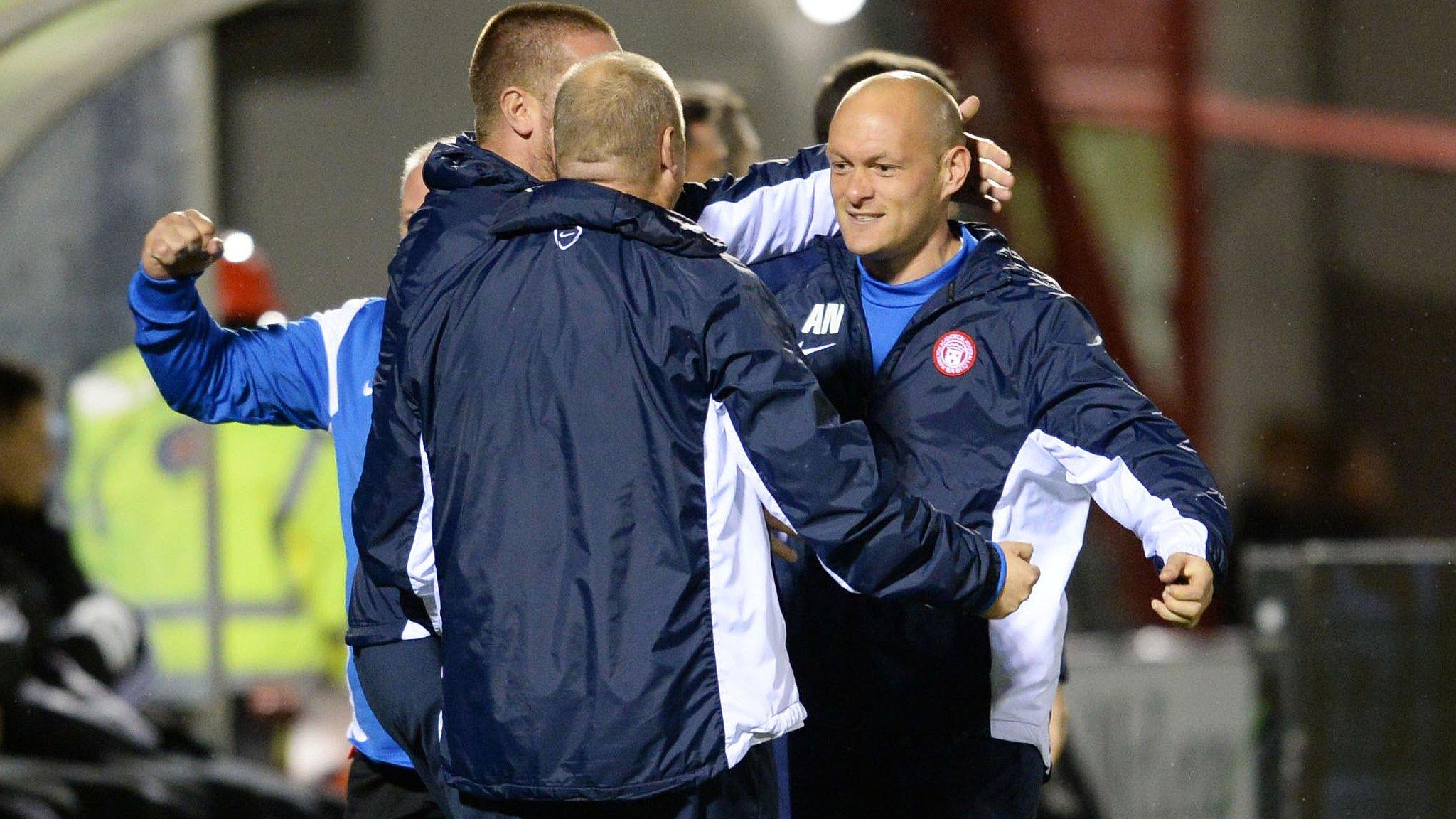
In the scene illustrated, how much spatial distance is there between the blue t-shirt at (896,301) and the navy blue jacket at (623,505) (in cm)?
48

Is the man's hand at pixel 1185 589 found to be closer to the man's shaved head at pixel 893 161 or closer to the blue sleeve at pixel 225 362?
the man's shaved head at pixel 893 161

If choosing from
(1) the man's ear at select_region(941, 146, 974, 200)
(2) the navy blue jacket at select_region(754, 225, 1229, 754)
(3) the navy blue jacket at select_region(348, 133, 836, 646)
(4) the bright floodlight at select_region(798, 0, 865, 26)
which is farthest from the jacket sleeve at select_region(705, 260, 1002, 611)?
(4) the bright floodlight at select_region(798, 0, 865, 26)

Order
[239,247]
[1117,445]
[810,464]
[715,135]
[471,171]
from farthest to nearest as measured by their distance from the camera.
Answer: [239,247]
[715,135]
[1117,445]
[471,171]
[810,464]

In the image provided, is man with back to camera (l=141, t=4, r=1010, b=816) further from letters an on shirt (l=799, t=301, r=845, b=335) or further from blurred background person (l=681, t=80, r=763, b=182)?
blurred background person (l=681, t=80, r=763, b=182)

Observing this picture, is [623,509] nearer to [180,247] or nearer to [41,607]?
[180,247]

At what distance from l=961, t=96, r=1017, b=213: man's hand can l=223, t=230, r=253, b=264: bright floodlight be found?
255cm

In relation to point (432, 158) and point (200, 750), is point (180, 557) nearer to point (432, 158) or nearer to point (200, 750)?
point (200, 750)

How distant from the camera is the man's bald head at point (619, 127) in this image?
1525mm

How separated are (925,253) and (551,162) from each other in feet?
1.54

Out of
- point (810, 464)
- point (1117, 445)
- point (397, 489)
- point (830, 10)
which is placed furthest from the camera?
point (830, 10)

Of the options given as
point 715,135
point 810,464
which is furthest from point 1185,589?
point 715,135

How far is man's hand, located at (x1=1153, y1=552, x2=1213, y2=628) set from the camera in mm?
1640

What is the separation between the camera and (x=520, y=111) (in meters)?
1.82

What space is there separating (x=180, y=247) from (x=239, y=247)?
2420mm
